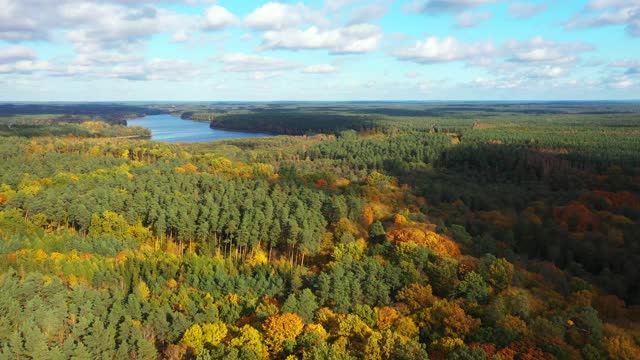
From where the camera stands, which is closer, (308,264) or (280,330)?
(280,330)

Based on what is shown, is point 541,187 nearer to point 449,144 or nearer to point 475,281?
point 449,144

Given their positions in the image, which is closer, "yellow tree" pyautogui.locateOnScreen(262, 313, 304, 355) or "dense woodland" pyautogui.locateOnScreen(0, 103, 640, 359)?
"yellow tree" pyautogui.locateOnScreen(262, 313, 304, 355)

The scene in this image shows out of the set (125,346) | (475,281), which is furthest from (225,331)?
(475,281)

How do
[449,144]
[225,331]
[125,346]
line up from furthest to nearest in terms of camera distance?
[449,144], [225,331], [125,346]

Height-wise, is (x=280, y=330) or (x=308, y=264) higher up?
(x=280, y=330)

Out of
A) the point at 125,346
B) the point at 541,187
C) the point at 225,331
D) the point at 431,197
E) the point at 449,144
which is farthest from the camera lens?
the point at 449,144

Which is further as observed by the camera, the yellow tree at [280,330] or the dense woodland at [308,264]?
the dense woodland at [308,264]

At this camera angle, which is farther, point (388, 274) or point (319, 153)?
point (319, 153)
